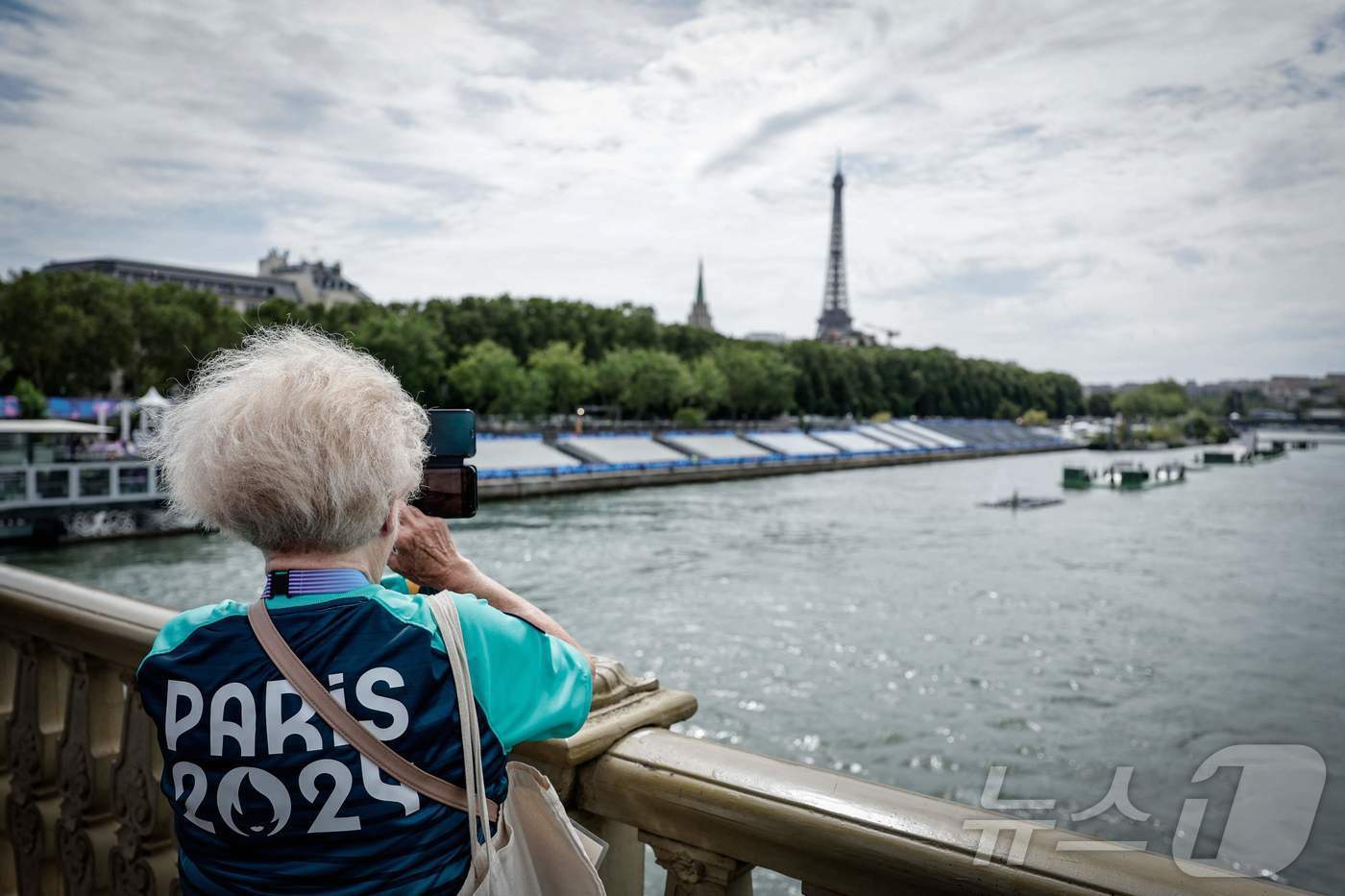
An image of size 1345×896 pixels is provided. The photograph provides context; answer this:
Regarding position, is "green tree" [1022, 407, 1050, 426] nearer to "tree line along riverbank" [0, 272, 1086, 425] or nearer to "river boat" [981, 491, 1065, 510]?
"tree line along riverbank" [0, 272, 1086, 425]

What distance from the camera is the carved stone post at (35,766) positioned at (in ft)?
6.95

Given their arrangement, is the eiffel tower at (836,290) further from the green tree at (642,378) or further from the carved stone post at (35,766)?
the carved stone post at (35,766)

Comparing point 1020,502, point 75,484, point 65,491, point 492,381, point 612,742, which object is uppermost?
point 492,381

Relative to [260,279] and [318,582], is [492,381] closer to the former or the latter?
[260,279]

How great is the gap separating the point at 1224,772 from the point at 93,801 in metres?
12.1

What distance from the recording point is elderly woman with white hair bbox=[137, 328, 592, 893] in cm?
101

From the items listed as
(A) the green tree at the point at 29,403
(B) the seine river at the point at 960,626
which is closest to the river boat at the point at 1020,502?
(B) the seine river at the point at 960,626

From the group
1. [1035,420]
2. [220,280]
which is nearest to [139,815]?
[220,280]

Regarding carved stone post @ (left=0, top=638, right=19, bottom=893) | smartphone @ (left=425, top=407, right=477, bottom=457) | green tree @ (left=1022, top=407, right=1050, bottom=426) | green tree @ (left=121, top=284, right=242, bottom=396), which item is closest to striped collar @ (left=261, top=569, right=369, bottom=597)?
smartphone @ (left=425, top=407, right=477, bottom=457)

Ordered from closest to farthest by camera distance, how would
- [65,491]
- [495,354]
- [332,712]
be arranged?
1. [332,712]
2. [65,491]
3. [495,354]

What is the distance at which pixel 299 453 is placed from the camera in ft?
3.49

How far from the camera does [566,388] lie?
48750 millimetres

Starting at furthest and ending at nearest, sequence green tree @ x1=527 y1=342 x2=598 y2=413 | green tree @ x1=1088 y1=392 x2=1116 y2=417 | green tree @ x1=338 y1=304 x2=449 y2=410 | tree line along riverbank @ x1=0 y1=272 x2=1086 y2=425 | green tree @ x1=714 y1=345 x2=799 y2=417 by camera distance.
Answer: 1. green tree @ x1=1088 y1=392 x2=1116 y2=417
2. green tree @ x1=714 y1=345 x2=799 y2=417
3. green tree @ x1=527 y1=342 x2=598 y2=413
4. green tree @ x1=338 y1=304 x2=449 y2=410
5. tree line along riverbank @ x1=0 y1=272 x2=1086 y2=425

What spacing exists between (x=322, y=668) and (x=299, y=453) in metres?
0.24
